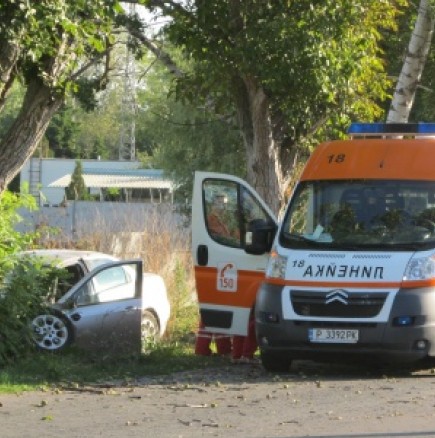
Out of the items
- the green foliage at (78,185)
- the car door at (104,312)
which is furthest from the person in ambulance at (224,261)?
the green foliage at (78,185)

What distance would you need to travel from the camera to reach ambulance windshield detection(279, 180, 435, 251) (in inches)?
499

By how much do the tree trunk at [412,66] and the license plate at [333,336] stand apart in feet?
24.4

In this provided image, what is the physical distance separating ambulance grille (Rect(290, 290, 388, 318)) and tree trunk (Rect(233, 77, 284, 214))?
19.4 ft

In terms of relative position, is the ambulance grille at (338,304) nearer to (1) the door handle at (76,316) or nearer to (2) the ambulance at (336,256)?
(2) the ambulance at (336,256)

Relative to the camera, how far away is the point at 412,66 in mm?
19266

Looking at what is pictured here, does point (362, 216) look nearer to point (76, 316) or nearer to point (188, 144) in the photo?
point (76, 316)

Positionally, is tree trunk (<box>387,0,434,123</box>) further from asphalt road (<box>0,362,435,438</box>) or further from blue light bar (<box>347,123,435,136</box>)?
asphalt road (<box>0,362,435,438</box>)

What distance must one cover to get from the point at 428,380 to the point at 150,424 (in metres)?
3.88

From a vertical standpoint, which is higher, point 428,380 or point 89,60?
point 89,60

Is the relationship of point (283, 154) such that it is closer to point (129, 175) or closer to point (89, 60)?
point (89, 60)

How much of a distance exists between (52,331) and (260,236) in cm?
301

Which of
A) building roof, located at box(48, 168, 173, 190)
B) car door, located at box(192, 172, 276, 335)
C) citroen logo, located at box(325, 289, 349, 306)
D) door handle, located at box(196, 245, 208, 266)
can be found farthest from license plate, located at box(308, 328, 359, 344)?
building roof, located at box(48, 168, 173, 190)

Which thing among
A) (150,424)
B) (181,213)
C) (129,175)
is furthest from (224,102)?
(129,175)

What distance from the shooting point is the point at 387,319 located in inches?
479
